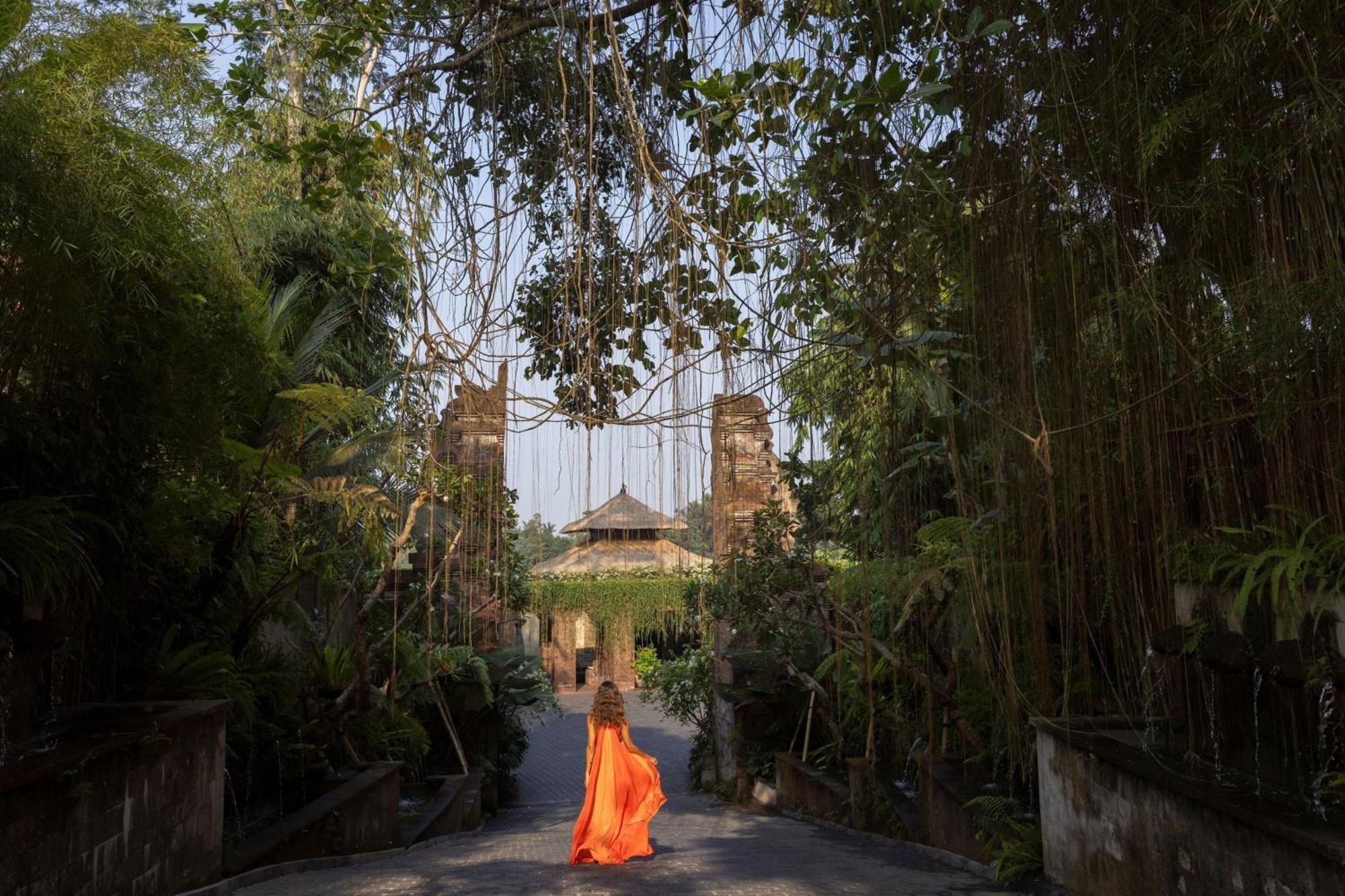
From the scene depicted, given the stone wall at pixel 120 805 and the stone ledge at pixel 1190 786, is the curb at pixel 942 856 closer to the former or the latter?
the stone ledge at pixel 1190 786

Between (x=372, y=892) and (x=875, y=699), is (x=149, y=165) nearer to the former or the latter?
(x=372, y=892)

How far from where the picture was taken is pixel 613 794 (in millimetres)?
6859

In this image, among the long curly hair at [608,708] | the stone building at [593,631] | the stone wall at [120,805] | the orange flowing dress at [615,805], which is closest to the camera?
the stone wall at [120,805]

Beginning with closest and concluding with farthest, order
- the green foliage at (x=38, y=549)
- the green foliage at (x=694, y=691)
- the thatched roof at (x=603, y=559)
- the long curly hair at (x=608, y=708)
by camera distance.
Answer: the green foliage at (x=38, y=549)
the long curly hair at (x=608, y=708)
the green foliage at (x=694, y=691)
the thatched roof at (x=603, y=559)

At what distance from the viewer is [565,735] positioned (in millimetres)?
21625

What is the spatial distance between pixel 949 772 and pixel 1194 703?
2436 mm

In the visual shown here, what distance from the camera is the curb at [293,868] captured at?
17.1 ft

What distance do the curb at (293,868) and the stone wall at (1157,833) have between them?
3793 mm

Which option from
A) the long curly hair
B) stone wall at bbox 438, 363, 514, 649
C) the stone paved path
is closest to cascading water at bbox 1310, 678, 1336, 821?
the stone paved path

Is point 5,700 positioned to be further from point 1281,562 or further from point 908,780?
point 908,780

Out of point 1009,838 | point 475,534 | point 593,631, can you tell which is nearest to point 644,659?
point 593,631

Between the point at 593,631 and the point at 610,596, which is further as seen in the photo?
the point at 593,631

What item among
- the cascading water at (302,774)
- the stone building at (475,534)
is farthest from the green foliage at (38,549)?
the cascading water at (302,774)

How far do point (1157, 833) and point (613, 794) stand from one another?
3634 millimetres
